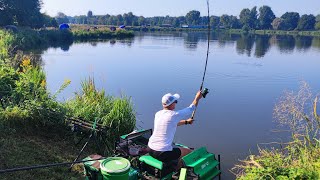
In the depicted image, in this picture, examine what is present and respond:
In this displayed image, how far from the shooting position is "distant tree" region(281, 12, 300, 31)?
308 feet

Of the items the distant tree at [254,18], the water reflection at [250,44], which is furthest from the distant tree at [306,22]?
the water reflection at [250,44]

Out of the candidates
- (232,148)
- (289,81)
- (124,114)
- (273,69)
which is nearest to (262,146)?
(232,148)

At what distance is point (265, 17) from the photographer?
323 ft

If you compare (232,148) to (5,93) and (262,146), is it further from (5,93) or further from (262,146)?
(5,93)

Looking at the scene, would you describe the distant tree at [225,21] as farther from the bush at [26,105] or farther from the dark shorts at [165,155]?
the dark shorts at [165,155]

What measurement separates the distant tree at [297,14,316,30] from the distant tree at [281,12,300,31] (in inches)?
124

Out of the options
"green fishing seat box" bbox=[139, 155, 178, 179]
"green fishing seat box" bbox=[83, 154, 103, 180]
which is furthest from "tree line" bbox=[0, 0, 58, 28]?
"green fishing seat box" bbox=[139, 155, 178, 179]

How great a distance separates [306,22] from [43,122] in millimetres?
97238

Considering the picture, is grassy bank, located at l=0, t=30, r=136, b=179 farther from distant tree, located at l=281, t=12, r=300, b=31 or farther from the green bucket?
distant tree, located at l=281, t=12, r=300, b=31

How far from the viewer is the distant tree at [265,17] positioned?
96500 mm

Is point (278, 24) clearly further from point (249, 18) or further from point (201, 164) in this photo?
point (201, 164)

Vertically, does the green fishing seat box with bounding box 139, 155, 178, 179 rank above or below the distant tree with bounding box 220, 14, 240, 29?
below

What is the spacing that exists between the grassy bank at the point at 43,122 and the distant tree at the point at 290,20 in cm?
9568

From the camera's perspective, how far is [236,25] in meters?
95.4
